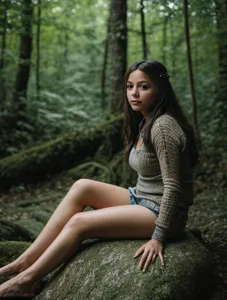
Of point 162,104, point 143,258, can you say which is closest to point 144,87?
point 162,104

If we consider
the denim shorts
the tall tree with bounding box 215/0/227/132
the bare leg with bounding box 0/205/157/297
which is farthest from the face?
the tall tree with bounding box 215/0/227/132

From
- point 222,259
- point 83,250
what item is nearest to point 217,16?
point 222,259

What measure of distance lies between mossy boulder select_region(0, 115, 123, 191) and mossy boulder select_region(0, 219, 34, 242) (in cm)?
288

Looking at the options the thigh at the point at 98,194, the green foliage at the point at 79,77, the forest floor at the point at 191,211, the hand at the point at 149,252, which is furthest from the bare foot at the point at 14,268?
the green foliage at the point at 79,77

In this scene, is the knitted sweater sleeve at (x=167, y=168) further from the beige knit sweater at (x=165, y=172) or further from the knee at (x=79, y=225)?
the knee at (x=79, y=225)

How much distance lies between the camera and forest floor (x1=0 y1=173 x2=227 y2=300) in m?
3.35

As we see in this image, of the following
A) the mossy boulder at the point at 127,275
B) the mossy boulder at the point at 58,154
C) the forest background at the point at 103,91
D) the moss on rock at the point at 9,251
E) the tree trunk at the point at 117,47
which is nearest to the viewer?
the mossy boulder at the point at 127,275

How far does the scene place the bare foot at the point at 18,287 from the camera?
8.50 ft

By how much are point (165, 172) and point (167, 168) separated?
33 millimetres

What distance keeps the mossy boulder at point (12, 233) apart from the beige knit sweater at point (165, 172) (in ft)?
5.90

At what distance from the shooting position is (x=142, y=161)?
2865mm

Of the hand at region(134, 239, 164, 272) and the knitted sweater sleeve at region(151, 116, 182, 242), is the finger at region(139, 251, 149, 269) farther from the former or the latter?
the knitted sweater sleeve at region(151, 116, 182, 242)

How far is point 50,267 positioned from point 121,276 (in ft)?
1.86

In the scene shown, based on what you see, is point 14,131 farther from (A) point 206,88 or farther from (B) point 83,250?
(B) point 83,250
